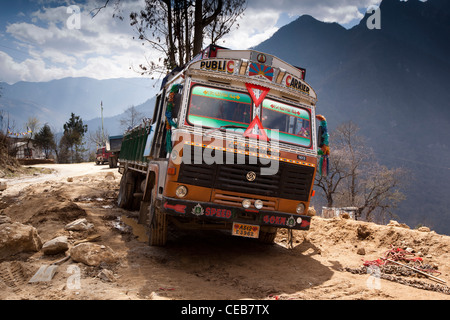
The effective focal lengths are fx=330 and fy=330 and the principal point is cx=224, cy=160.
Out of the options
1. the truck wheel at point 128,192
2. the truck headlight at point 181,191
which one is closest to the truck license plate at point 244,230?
the truck headlight at point 181,191

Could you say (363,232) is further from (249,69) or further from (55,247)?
(55,247)

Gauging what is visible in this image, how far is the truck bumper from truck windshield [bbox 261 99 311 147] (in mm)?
1355

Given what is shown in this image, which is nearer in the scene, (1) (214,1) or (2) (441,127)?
(1) (214,1)

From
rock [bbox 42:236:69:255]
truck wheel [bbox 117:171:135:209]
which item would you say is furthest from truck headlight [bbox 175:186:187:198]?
truck wheel [bbox 117:171:135:209]

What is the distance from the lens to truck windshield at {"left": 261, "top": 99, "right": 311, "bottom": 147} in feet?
19.3

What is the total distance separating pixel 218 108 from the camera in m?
5.61

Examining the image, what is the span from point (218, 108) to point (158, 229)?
8.21 ft

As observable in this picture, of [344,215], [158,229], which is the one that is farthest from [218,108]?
[344,215]

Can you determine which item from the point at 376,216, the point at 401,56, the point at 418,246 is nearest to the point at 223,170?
the point at 418,246

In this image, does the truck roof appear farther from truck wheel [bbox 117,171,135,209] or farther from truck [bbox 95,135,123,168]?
truck [bbox 95,135,123,168]

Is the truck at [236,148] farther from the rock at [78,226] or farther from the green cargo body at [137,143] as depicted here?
the green cargo body at [137,143]
